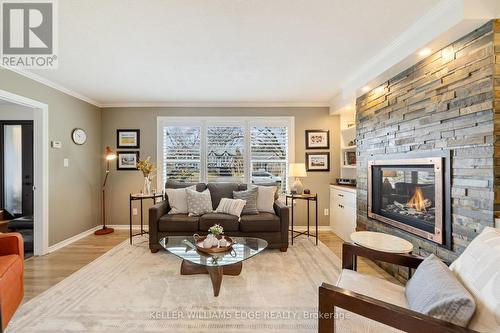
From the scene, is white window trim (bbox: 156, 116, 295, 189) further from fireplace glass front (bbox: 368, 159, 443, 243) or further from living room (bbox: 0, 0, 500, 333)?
fireplace glass front (bbox: 368, 159, 443, 243)

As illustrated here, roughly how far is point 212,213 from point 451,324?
2.88 metres

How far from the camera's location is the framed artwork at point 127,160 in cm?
442

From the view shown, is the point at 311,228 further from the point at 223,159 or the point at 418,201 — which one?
the point at 418,201

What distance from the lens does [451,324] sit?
0.96 metres

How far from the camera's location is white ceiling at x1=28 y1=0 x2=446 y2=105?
5.88 ft

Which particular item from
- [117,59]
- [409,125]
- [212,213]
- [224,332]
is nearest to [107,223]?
[212,213]

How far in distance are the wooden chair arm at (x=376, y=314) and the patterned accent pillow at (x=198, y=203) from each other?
8.30 feet

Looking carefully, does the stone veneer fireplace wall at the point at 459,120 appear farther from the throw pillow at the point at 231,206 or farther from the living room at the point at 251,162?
the throw pillow at the point at 231,206

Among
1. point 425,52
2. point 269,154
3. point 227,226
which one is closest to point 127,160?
point 227,226

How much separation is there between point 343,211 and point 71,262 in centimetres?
400

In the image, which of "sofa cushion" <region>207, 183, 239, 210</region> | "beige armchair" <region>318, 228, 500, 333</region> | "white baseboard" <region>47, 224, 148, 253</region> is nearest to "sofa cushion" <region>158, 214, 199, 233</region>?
"sofa cushion" <region>207, 183, 239, 210</region>

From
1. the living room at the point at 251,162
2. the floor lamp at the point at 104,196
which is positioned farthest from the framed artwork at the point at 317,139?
A: the floor lamp at the point at 104,196

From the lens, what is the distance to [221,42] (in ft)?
7.45

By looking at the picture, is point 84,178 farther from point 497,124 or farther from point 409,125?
point 497,124
